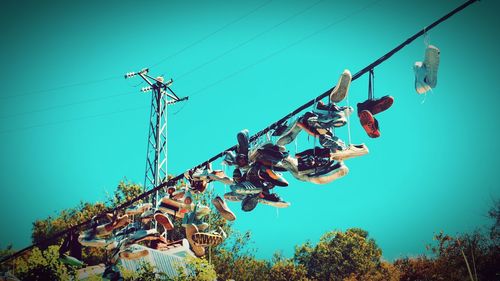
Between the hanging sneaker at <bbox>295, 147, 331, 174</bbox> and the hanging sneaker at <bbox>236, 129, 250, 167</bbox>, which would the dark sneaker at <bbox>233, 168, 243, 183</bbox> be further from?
the hanging sneaker at <bbox>295, 147, 331, 174</bbox>

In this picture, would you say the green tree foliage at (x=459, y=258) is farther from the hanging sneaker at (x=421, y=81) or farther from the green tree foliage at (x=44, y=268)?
the green tree foliage at (x=44, y=268)

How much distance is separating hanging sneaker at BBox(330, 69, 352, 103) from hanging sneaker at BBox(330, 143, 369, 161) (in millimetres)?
351

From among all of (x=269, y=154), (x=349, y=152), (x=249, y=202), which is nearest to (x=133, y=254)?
(x=249, y=202)

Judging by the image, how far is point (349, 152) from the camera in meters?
2.32

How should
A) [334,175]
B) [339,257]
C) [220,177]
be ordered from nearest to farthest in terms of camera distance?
[334,175], [220,177], [339,257]

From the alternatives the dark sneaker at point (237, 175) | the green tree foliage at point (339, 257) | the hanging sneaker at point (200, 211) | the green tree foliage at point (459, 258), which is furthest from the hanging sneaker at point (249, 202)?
the green tree foliage at point (339, 257)

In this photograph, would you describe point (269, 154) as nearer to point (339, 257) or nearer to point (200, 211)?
point (200, 211)

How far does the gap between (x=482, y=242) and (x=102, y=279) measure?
653 inches

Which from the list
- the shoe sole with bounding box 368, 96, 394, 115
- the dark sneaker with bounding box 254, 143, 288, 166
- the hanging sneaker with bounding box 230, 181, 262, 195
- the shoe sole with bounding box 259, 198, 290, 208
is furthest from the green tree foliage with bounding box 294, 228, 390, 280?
the shoe sole with bounding box 368, 96, 394, 115

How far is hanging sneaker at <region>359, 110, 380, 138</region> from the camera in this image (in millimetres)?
2191

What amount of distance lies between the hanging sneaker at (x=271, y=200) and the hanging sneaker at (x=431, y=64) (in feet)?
4.65

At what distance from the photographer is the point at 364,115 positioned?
7.20 ft

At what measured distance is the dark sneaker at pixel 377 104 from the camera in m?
2.22

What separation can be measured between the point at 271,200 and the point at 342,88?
1.16 metres
